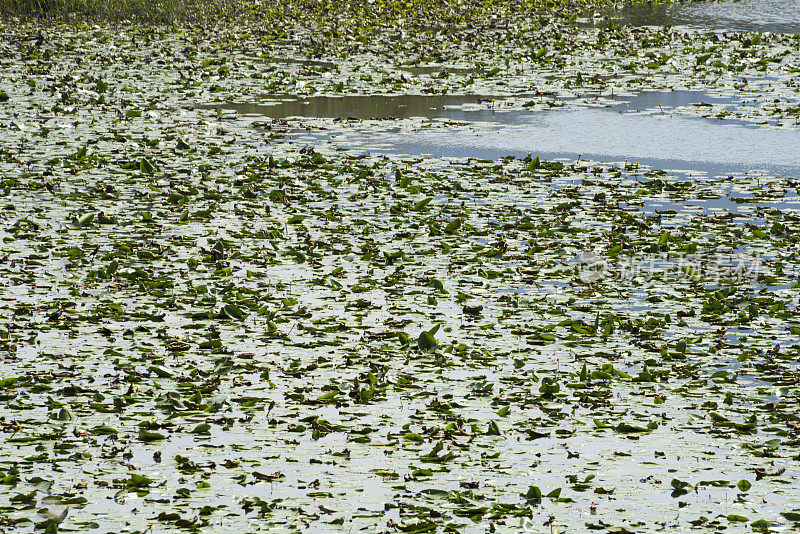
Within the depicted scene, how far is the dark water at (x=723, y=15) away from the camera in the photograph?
931 inches

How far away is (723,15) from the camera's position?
2591 cm

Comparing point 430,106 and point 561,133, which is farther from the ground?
point 430,106

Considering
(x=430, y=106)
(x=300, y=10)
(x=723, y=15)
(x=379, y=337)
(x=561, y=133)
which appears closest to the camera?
(x=379, y=337)

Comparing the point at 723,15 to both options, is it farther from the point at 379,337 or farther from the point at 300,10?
the point at 379,337

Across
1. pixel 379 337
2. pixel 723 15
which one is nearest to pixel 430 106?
pixel 379 337

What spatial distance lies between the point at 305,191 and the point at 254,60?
908cm

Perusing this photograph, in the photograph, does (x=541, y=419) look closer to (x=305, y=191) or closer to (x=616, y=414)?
(x=616, y=414)

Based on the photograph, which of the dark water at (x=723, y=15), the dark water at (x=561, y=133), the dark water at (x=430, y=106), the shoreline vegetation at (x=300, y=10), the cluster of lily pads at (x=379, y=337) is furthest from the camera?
the dark water at (x=723, y=15)

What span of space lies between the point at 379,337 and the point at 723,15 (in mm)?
21999

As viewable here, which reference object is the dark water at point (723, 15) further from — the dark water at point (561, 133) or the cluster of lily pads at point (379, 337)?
the cluster of lily pads at point (379, 337)

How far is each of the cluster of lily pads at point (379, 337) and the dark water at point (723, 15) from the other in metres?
10.8

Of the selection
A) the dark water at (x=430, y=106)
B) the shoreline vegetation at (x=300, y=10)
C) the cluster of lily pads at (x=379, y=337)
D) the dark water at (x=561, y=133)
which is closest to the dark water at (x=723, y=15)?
the shoreline vegetation at (x=300, y=10)

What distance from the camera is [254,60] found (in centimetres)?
1891

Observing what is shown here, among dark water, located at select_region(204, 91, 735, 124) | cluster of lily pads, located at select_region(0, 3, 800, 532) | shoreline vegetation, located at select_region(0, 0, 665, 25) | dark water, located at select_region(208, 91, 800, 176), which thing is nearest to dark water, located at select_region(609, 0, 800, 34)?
shoreline vegetation, located at select_region(0, 0, 665, 25)
